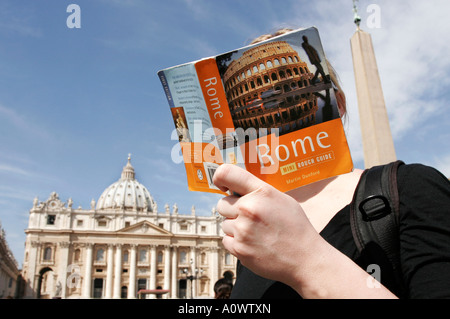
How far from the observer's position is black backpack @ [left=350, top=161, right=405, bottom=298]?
100cm

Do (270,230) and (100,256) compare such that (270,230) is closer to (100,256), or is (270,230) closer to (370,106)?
(370,106)

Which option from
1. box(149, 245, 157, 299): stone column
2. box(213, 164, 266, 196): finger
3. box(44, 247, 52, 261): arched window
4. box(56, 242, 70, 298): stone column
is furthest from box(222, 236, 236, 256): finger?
box(44, 247, 52, 261): arched window

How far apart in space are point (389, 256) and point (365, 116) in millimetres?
8185

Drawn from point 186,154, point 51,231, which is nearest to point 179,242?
point 51,231

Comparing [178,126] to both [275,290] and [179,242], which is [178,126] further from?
[179,242]

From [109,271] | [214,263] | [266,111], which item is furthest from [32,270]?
[266,111]

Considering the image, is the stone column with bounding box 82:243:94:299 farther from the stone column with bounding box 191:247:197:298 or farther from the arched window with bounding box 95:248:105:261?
the stone column with bounding box 191:247:197:298

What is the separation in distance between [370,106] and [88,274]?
4669 centimetres

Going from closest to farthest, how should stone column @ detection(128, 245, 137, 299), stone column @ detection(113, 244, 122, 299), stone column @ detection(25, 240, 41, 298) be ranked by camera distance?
stone column @ detection(25, 240, 41, 298), stone column @ detection(113, 244, 122, 299), stone column @ detection(128, 245, 137, 299)

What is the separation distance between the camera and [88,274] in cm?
4622

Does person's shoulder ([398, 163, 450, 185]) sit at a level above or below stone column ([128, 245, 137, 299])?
below

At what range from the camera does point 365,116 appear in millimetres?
8508

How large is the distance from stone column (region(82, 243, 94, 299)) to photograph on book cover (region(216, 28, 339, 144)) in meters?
50.4

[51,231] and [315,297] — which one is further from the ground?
[51,231]
